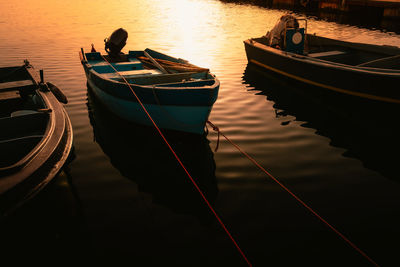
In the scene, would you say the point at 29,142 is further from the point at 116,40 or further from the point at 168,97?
the point at 116,40

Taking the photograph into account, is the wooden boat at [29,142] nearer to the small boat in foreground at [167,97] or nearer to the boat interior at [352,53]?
the small boat in foreground at [167,97]

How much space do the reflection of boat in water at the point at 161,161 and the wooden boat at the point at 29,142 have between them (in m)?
1.88

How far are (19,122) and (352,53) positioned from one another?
14907mm

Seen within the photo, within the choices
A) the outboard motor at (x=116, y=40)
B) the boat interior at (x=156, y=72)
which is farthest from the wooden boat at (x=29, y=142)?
the outboard motor at (x=116, y=40)

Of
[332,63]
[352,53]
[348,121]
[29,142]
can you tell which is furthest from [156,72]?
[352,53]

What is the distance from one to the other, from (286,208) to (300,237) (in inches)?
31.1

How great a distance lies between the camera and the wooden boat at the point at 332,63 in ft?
32.6

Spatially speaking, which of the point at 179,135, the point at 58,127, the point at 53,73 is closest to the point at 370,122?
the point at 179,135

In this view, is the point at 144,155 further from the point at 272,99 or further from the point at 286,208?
the point at 272,99

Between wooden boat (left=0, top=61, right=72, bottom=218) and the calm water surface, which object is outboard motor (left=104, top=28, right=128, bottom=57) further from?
wooden boat (left=0, top=61, right=72, bottom=218)

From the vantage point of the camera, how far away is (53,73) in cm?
1541

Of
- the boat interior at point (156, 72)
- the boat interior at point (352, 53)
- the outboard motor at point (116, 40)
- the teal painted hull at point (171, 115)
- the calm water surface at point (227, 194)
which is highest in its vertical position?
the outboard motor at point (116, 40)

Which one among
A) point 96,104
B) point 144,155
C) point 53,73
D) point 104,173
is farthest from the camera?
point 53,73

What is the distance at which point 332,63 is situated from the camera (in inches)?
452
